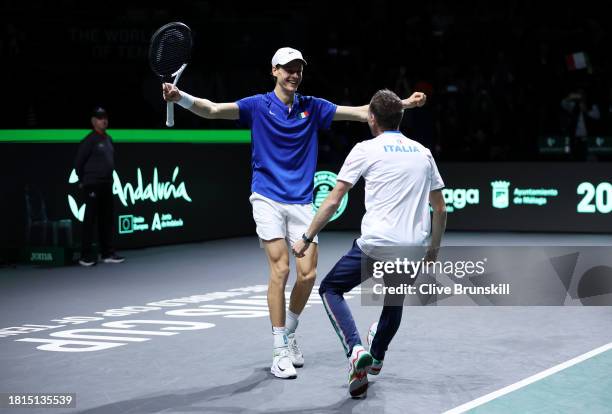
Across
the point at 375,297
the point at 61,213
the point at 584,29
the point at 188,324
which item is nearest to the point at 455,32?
the point at 584,29

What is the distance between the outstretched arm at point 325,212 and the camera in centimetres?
643

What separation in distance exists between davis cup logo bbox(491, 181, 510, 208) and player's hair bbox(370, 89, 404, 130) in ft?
43.9

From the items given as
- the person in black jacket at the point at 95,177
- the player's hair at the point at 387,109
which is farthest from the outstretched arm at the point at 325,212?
the person in black jacket at the point at 95,177

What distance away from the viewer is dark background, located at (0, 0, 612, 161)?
70.0 ft

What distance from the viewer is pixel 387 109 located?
21.7 feet

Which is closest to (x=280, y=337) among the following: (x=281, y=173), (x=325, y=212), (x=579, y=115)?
(x=281, y=173)

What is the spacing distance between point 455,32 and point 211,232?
Result: 8.46 meters

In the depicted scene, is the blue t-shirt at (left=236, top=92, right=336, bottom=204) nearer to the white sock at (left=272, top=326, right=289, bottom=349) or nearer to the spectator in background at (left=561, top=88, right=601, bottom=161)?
the white sock at (left=272, top=326, right=289, bottom=349)

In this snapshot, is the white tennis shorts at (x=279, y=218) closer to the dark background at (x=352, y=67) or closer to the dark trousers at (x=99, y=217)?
the dark trousers at (x=99, y=217)

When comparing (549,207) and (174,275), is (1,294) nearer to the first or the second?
(174,275)

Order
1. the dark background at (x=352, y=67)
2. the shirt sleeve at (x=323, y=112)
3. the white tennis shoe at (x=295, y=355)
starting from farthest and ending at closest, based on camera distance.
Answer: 1. the dark background at (x=352, y=67)
2. the shirt sleeve at (x=323, y=112)
3. the white tennis shoe at (x=295, y=355)

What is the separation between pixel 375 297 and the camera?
10.7 metres

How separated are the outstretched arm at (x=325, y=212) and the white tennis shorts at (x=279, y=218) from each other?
84 centimetres

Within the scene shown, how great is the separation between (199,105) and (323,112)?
97cm
